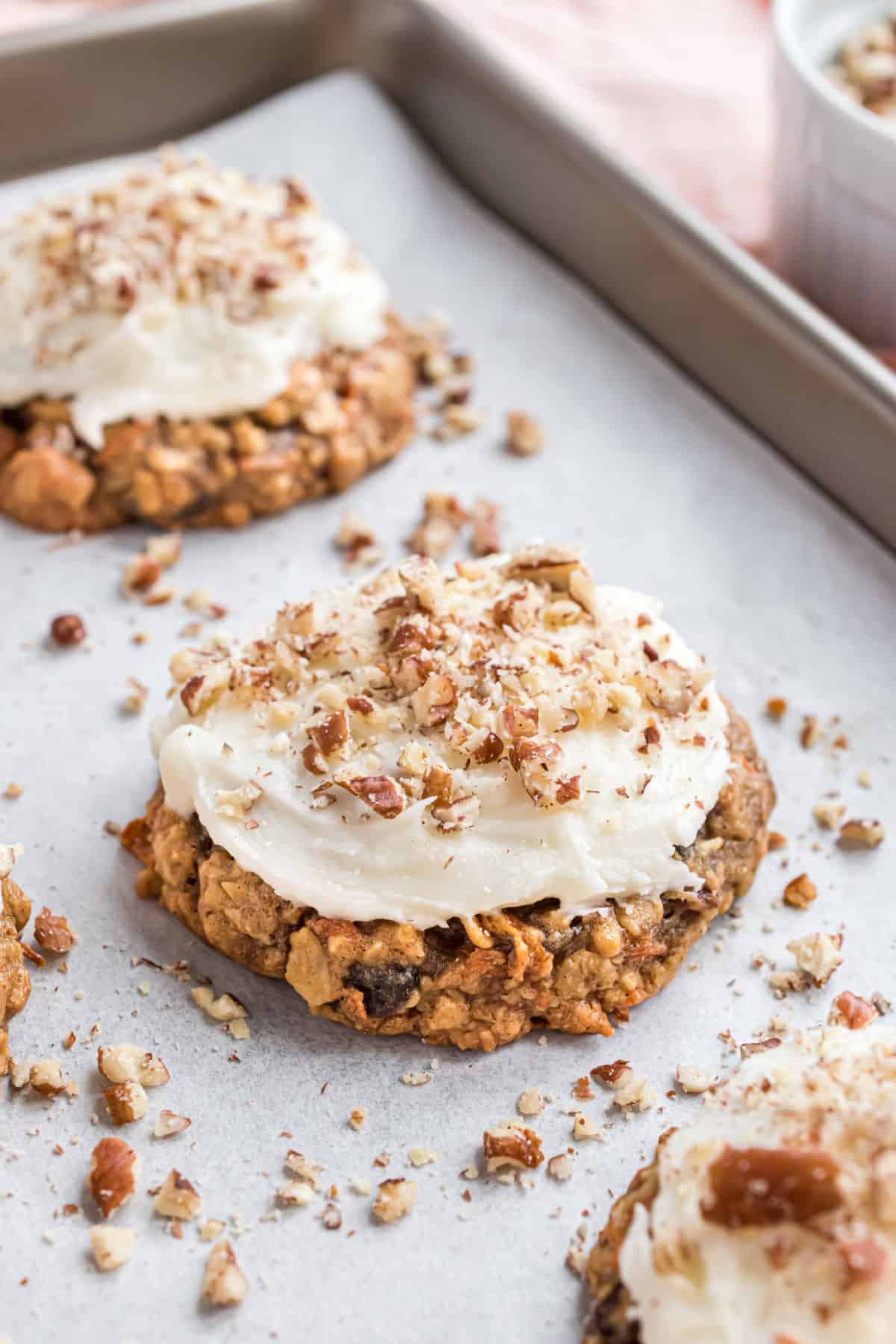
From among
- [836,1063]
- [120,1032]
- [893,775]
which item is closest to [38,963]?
[120,1032]

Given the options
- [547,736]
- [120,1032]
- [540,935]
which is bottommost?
[120,1032]

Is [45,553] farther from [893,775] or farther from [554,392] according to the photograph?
[893,775]

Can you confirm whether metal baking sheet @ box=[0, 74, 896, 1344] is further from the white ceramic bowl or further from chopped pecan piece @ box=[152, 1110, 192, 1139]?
the white ceramic bowl

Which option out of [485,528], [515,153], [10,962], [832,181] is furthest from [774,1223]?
[515,153]

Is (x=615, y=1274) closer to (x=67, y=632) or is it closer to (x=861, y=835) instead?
(x=861, y=835)

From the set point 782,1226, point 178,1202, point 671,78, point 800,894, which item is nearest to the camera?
point 782,1226
